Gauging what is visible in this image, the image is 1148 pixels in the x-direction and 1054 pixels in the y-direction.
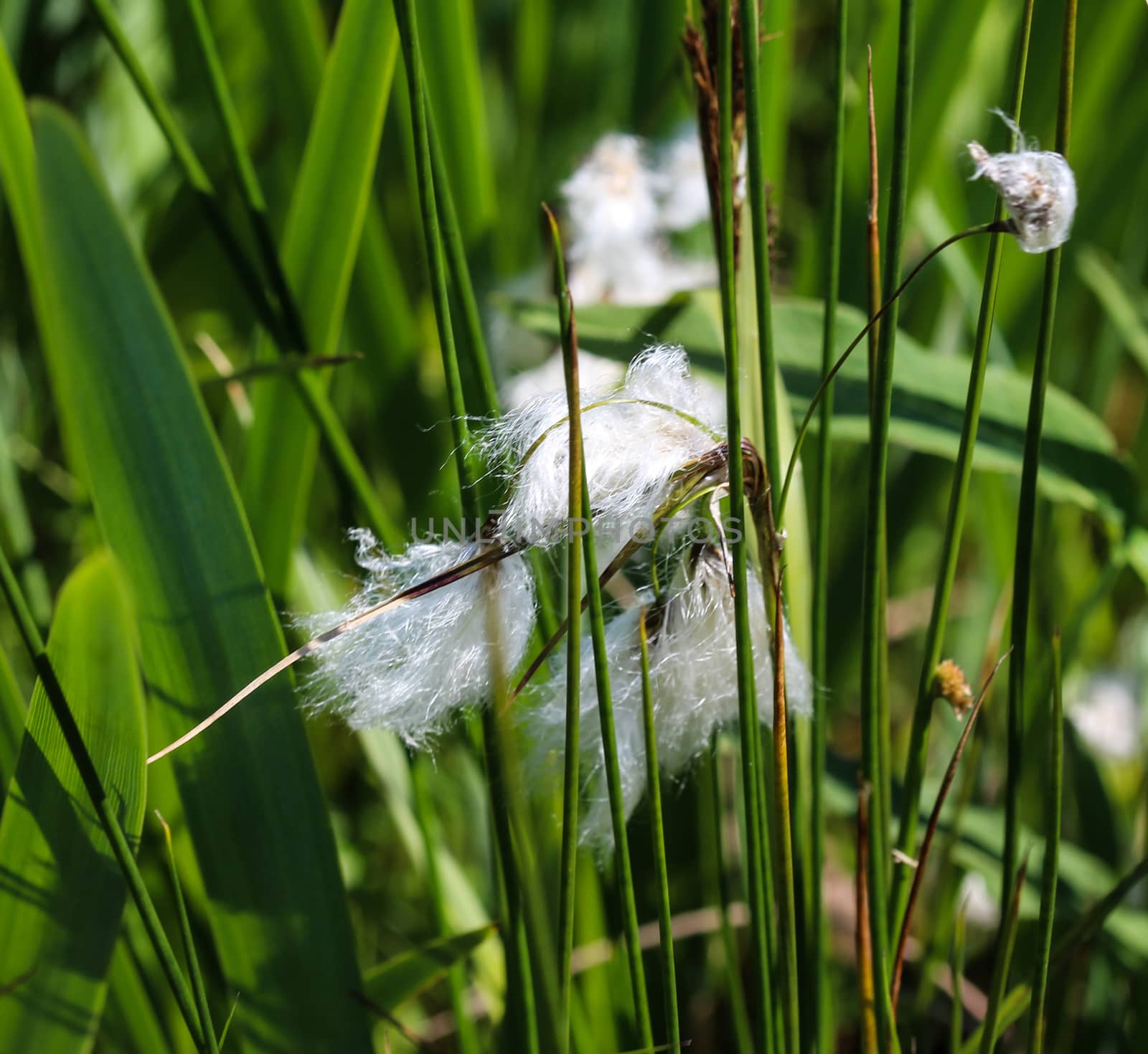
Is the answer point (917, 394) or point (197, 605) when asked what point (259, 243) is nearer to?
point (197, 605)

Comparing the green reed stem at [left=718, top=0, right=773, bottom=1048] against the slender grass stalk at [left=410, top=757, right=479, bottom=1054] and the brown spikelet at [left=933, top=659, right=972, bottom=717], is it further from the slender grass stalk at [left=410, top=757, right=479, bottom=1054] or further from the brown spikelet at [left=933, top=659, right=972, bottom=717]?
the slender grass stalk at [left=410, top=757, right=479, bottom=1054]

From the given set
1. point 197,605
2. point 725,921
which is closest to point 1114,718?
point 725,921

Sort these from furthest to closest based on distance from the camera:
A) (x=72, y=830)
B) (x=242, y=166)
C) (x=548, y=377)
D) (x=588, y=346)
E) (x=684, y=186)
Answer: (x=684, y=186) < (x=548, y=377) < (x=588, y=346) < (x=242, y=166) < (x=72, y=830)

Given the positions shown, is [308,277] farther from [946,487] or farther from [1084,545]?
[1084,545]

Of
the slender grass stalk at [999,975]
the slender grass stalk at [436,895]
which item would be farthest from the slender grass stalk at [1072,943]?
the slender grass stalk at [436,895]

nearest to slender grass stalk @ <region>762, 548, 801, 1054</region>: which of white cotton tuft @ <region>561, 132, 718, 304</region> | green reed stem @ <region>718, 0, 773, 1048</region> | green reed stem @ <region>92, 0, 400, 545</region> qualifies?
green reed stem @ <region>718, 0, 773, 1048</region>

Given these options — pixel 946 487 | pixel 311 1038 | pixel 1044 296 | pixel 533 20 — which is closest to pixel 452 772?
pixel 311 1038
